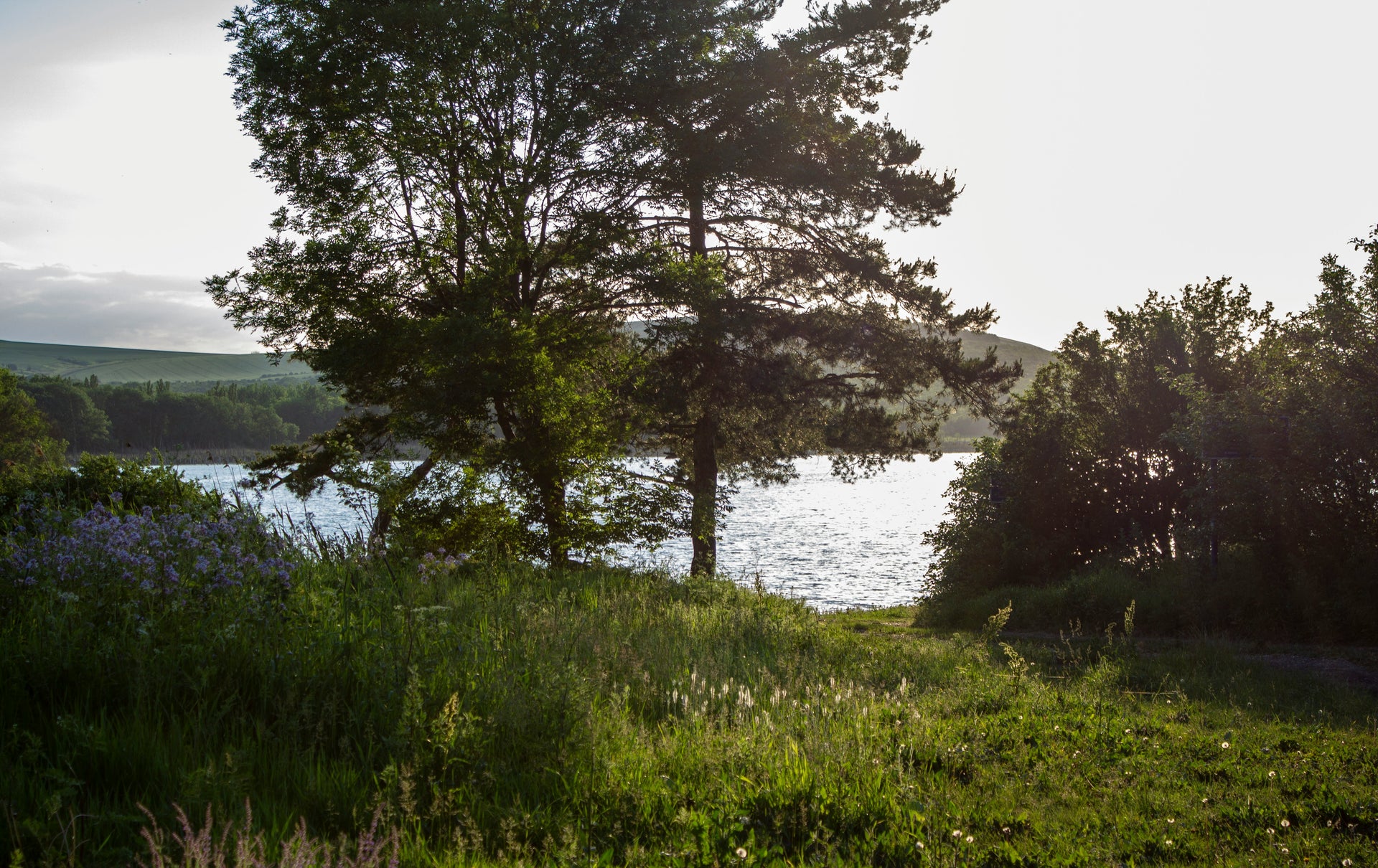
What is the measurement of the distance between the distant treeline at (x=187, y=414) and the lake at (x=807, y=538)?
10.5 ft

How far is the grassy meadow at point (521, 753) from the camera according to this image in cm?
342

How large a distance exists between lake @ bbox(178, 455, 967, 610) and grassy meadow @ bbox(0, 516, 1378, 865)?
200 centimetres

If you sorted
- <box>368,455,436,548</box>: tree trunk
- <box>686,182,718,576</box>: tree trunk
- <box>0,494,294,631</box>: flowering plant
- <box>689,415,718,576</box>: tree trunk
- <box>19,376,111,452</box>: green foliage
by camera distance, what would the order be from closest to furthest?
<box>0,494,294,631</box>: flowering plant, <box>368,455,436,548</box>: tree trunk, <box>686,182,718,576</box>: tree trunk, <box>689,415,718,576</box>: tree trunk, <box>19,376,111,452</box>: green foliage

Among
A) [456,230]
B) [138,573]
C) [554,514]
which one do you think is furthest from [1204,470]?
[138,573]

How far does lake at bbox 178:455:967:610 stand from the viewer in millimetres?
16516

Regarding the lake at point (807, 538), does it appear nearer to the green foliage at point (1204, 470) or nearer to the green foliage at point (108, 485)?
the green foliage at point (108, 485)

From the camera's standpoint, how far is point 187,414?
53.8 metres

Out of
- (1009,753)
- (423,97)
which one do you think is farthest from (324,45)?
(1009,753)

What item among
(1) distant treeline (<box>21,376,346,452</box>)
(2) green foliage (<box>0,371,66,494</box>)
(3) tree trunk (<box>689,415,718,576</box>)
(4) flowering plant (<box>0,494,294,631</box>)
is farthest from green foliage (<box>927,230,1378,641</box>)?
(2) green foliage (<box>0,371,66,494</box>)

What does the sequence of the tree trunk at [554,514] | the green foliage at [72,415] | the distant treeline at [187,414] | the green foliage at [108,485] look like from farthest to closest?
the green foliage at [72,415] < the distant treeline at [187,414] < the tree trunk at [554,514] < the green foliage at [108,485]

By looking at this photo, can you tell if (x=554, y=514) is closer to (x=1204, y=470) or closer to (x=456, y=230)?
(x=456, y=230)

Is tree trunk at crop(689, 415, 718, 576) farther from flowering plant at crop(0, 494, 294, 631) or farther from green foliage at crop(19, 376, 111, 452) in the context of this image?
green foliage at crop(19, 376, 111, 452)

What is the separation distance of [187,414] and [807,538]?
39180mm

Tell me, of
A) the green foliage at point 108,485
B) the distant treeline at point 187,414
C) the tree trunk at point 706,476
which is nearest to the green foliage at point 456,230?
the tree trunk at point 706,476
